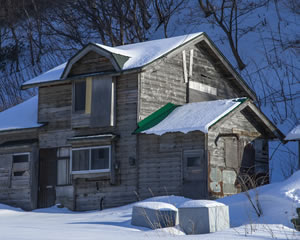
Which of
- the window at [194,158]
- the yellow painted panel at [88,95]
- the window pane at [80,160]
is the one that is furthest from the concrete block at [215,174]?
the yellow painted panel at [88,95]

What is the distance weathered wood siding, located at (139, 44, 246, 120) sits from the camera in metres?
25.0

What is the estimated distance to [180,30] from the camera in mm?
48500

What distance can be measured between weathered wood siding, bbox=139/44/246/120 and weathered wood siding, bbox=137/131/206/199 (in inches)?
54.4

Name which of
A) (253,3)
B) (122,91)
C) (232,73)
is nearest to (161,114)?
(122,91)

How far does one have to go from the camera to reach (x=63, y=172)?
Answer: 26516 mm

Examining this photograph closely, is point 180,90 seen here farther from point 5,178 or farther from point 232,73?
point 5,178

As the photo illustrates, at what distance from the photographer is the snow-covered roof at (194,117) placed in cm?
2242

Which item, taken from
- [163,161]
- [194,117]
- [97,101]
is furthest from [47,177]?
[194,117]

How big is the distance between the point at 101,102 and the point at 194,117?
4119 mm

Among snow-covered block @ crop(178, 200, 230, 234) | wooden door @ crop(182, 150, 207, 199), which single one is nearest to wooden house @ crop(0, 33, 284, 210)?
wooden door @ crop(182, 150, 207, 199)

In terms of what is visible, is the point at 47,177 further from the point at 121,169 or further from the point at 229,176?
the point at 229,176

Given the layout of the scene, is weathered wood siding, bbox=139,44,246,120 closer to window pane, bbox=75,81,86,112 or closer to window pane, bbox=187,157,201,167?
window pane, bbox=75,81,86,112

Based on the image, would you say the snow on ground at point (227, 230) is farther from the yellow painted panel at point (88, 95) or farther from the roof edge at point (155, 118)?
the yellow painted panel at point (88, 95)

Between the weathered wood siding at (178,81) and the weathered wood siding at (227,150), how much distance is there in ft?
10.0
